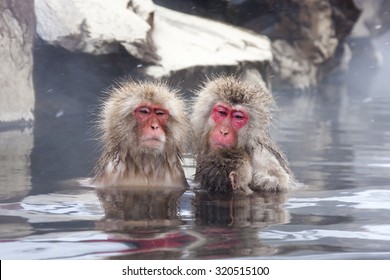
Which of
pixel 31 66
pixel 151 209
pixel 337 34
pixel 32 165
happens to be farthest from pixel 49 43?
pixel 337 34

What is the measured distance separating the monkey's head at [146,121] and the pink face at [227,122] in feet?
0.60

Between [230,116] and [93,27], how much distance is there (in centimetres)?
451

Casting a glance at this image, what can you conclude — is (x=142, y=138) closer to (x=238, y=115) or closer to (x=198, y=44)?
(x=238, y=115)

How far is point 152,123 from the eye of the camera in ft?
17.5

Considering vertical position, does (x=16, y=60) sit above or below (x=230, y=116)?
above

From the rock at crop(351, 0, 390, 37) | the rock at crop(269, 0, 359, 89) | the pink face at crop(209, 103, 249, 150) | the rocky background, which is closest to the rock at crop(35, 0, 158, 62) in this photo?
the rocky background

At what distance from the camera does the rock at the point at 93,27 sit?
31.5 ft

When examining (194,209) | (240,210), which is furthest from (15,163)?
(240,210)

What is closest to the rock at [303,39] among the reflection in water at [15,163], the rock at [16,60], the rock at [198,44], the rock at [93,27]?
→ the rock at [198,44]

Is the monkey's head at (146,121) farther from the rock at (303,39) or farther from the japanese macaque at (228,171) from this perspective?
the rock at (303,39)

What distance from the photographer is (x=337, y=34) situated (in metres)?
16.0

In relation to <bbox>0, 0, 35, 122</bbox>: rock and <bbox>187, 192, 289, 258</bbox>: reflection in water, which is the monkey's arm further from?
<bbox>0, 0, 35, 122</bbox>: rock
